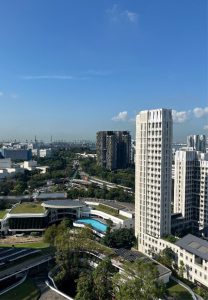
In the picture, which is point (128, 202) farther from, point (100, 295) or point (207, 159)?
point (100, 295)

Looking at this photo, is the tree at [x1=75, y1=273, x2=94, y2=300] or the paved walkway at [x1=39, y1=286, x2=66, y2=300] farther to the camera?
the paved walkway at [x1=39, y1=286, x2=66, y2=300]

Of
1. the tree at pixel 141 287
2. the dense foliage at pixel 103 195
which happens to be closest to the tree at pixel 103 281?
the tree at pixel 141 287

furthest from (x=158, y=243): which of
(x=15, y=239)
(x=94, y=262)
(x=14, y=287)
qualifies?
(x=15, y=239)

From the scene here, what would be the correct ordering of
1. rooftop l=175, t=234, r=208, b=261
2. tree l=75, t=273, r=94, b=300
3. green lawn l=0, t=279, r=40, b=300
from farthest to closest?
rooftop l=175, t=234, r=208, b=261
green lawn l=0, t=279, r=40, b=300
tree l=75, t=273, r=94, b=300

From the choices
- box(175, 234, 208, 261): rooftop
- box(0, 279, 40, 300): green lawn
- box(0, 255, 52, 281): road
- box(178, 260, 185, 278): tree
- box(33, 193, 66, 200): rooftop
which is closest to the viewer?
box(0, 279, 40, 300): green lawn

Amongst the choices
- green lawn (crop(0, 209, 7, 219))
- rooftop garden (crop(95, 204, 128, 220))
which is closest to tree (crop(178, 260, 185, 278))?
rooftop garden (crop(95, 204, 128, 220))

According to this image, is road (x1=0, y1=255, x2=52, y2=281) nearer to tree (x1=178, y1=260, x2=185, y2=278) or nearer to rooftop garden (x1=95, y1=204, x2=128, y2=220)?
tree (x1=178, y1=260, x2=185, y2=278)
